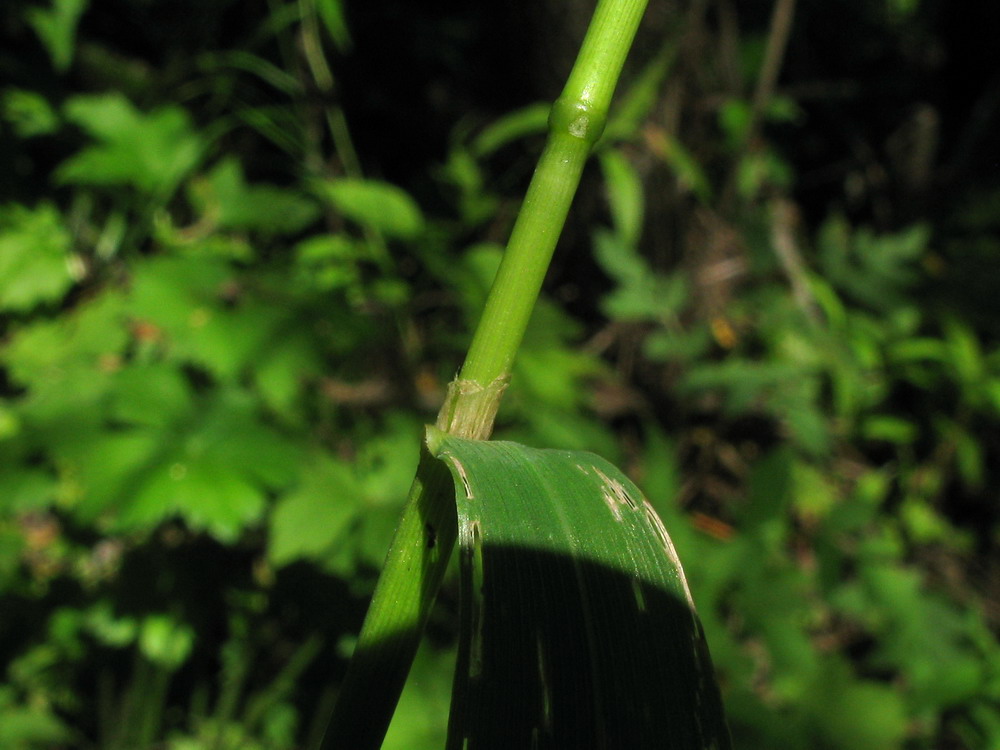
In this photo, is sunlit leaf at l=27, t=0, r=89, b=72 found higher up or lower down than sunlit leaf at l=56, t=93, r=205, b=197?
A: higher up

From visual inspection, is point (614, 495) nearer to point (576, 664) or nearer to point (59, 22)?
point (576, 664)

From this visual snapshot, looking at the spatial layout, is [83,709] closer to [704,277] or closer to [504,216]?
[504,216]

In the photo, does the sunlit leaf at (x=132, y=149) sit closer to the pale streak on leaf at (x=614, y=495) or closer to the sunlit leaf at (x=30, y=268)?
the sunlit leaf at (x=30, y=268)

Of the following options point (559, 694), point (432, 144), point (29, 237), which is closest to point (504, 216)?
point (432, 144)

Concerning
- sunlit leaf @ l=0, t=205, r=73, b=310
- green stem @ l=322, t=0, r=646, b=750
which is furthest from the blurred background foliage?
green stem @ l=322, t=0, r=646, b=750

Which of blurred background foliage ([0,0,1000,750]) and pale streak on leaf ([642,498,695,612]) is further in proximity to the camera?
blurred background foliage ([0,0,1000,750])

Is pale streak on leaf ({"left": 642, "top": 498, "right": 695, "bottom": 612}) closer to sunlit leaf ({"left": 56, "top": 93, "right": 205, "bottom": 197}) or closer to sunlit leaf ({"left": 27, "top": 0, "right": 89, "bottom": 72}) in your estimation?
sunlit leaf ({"left": 56, "top": 93, "right": 205, "bottom": 197})

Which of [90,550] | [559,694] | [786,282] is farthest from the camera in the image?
[786,282]
